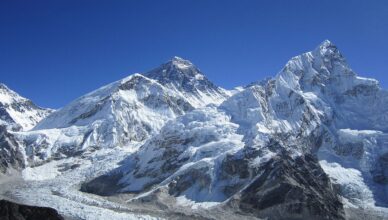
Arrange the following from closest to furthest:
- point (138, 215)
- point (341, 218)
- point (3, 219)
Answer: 1. point (3, 219)
2. point (138, 215)
3. point (341, 218)

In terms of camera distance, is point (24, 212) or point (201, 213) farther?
point (201, 213)

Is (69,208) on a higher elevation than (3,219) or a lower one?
higher

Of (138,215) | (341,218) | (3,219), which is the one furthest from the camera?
(341,218)

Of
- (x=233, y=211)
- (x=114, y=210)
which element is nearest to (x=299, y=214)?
(x=233, y=211)

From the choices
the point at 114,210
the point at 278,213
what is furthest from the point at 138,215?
the point at 278,213

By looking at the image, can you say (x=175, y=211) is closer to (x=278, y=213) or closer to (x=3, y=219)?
(x=278, y=213)

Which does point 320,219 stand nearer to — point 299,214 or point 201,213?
point 299,214
